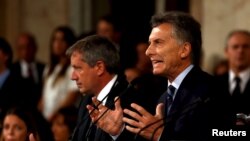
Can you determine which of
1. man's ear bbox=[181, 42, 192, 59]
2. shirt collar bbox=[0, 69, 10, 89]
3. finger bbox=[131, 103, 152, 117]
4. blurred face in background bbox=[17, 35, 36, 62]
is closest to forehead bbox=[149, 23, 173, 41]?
man's ear bbox=[181, 42, 192, 59]

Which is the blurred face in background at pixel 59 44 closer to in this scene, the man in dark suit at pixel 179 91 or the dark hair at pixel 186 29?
the man in dark suit at pixel 179 91

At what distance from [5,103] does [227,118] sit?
163 inches

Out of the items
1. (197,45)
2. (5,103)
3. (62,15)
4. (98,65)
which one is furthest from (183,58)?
(62,15)

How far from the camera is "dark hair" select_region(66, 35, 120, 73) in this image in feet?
20.9

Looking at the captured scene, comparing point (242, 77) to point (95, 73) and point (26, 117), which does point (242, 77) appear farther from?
point (95, 73)

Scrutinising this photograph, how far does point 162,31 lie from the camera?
5.51 meters

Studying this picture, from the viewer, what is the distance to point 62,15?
39.7 ft

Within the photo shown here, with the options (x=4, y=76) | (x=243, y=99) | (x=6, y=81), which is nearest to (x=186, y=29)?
(x=243, y=99)

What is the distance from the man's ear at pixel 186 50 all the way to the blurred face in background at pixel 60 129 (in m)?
2.77

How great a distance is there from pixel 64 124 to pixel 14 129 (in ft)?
3.82

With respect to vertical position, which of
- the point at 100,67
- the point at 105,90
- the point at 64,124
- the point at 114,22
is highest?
the point at 100,67

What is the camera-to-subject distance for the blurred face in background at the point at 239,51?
28.4 feet

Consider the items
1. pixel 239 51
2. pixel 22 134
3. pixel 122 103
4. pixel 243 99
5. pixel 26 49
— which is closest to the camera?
pixel 122 103

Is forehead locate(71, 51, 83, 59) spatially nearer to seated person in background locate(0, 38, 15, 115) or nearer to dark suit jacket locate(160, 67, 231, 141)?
dark suit jacket locate(160, 67, 231, 141)
